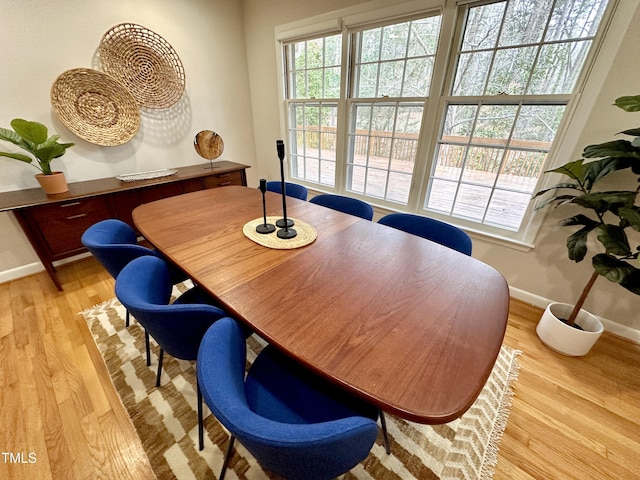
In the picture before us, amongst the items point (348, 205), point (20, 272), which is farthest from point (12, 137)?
point (348, 205)

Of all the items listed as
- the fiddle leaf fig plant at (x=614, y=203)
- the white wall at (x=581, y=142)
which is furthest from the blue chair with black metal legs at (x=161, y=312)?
the white wall at (x=581, y=142)

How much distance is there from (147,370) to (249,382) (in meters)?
0.95

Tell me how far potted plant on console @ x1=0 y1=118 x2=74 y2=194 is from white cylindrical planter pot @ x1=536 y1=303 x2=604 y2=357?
3.57 metres

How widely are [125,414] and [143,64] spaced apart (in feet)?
9.71

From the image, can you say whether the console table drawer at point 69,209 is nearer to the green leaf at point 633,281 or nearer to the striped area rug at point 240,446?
the striped area rug at point 240,446

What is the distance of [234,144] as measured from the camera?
3424 mm

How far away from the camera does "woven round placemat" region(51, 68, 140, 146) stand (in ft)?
6.95

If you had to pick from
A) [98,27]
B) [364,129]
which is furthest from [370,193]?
[98,27]

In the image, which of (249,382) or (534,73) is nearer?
(249,382)

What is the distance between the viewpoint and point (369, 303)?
34.7 inches

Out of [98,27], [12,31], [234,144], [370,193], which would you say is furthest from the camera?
[234,144]

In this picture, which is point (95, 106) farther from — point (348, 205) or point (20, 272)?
point (348, 205)

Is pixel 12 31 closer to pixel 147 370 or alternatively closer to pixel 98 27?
pixel 98 27

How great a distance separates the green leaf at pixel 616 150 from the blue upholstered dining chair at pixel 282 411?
1.65 metres
